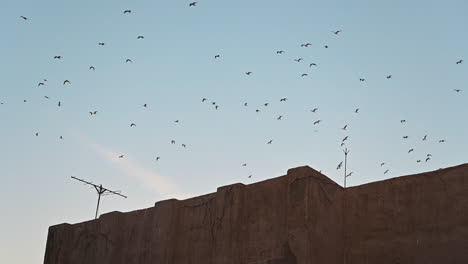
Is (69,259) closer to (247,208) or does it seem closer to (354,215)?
(247,208)

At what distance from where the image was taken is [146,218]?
15320 millimetres

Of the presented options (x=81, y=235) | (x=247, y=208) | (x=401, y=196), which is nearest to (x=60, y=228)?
(x=81, y=235)

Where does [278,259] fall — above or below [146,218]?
below

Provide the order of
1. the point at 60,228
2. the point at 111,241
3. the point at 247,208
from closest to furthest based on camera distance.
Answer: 1. the point at 247,208
2. the point at 111,241
3. the point at 60,228

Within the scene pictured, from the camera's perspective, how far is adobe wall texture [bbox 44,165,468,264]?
11.9 metres

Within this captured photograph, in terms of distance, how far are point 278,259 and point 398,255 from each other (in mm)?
2218

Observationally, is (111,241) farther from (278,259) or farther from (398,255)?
(398,255)

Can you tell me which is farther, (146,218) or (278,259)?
(146,218)

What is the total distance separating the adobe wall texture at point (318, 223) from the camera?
11.9 metres

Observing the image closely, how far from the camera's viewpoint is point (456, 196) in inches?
464

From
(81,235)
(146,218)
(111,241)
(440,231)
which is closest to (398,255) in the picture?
(440,231)

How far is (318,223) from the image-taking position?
1238 cm

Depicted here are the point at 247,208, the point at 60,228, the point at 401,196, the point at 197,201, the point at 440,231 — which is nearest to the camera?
the point at 440,231

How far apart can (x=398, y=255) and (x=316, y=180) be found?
2.06 metres
